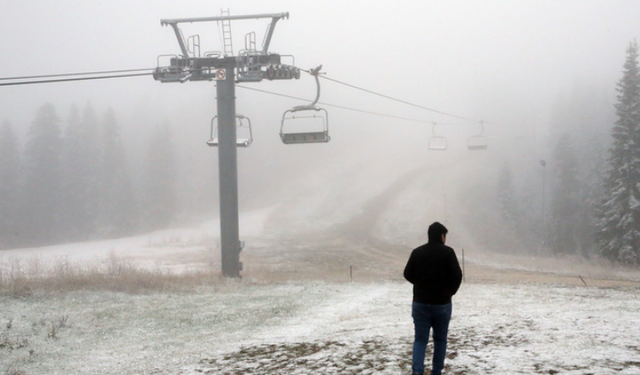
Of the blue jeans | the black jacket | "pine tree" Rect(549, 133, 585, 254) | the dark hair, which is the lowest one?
"pine tree" Rect(549, 133, 585, 254)

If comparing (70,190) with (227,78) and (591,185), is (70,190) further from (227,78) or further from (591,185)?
(591,185)

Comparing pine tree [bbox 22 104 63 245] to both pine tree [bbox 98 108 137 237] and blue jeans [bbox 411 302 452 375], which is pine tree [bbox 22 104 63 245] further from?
blue jeans [bbox 411 302 452 375]

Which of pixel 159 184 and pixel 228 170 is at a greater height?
pixel 228 170

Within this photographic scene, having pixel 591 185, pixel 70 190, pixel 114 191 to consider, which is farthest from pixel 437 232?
pixel 70 190

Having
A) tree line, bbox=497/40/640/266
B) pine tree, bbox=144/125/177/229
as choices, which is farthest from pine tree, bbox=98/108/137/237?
tree line, bbox=497/40/640/266

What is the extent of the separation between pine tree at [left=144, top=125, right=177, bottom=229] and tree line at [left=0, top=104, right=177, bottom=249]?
0.14m

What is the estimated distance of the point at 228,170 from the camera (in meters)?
21.9

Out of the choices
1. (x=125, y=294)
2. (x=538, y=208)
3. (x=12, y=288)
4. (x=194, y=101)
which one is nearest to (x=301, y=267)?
(x=125, y=294)

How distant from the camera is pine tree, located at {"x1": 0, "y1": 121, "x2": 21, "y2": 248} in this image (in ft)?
227

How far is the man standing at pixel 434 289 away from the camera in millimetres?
6805

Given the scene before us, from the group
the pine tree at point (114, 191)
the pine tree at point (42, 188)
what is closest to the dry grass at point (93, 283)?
the pine tree at point (114, 191)

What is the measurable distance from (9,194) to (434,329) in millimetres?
76635

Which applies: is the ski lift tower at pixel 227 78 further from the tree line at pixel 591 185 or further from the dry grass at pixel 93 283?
the tree line at pixel 591 185

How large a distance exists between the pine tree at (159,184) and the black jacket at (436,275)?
226 feet
